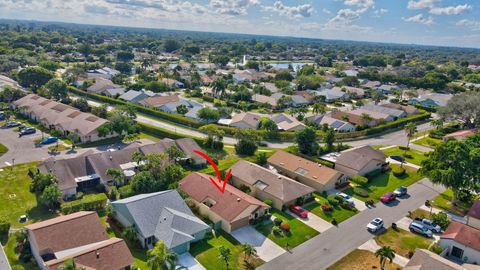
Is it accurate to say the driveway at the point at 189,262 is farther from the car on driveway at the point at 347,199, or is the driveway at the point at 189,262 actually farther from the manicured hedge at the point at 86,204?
the car on driveway at the point at 347,199

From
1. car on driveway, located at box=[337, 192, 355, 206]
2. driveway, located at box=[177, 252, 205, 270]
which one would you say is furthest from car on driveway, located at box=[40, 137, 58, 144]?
car on driveway, located at box=[337, 192, 355, 206]

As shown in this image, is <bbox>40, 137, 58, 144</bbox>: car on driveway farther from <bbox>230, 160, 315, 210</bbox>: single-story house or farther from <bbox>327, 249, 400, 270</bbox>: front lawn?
<bbox>327, 249, 400, 270</bbox>: front lawn

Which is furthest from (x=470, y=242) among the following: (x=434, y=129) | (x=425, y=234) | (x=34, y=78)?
(x=34, y=78)

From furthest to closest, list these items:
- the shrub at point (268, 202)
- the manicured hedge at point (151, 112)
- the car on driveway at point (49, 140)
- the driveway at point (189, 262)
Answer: the manicured hedge at point (151, 112), the car on driveway at point (49, 140), the shrub at point (268, 202), the driveway at point (189, 262)

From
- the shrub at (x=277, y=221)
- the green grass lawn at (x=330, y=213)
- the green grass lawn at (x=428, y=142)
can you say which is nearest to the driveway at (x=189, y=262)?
the shrub at (x=277, y=221)

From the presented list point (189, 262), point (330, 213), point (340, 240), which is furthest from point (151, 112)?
point (340, 240)

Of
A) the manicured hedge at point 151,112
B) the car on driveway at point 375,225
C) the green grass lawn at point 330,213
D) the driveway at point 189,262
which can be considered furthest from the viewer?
the manicured hedge at point 151,112
